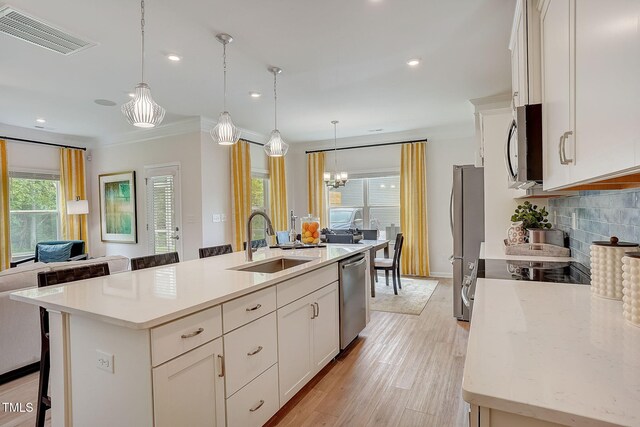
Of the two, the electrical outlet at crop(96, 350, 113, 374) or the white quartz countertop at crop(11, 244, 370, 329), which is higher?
the white quartz countertop at crop(11, 244, 370, 329)

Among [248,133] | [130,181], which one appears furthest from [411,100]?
[130,181]

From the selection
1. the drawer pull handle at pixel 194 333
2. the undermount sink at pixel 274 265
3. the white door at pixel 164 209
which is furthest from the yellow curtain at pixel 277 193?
the drawer pull handle at pixel 194 333

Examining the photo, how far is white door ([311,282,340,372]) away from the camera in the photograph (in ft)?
8.07

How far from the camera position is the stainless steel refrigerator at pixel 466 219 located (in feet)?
11.9

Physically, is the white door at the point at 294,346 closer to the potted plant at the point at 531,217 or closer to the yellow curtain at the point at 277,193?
the potted plant at the point at 531,217

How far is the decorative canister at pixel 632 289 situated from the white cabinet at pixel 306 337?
1599 mm

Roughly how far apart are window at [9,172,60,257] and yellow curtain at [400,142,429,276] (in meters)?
6.45

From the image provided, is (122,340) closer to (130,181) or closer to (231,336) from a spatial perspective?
(231,336)

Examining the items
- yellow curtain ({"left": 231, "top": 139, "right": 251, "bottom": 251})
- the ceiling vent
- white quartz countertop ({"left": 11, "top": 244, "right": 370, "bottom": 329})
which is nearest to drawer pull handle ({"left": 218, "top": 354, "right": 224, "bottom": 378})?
white quartz countertop ({"left": 11, "top": 244, "right": 370, "bottom": 329})

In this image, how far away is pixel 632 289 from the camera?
0.98 metres

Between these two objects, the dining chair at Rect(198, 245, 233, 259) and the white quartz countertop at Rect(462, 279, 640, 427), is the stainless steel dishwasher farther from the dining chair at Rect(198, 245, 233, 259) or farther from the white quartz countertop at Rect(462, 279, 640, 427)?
the white quartz countertop at Rect(462, 279, 640, 427)

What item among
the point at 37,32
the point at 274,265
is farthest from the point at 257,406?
the point at 37,32

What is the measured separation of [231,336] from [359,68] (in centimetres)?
290

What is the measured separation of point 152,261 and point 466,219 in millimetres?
3181
